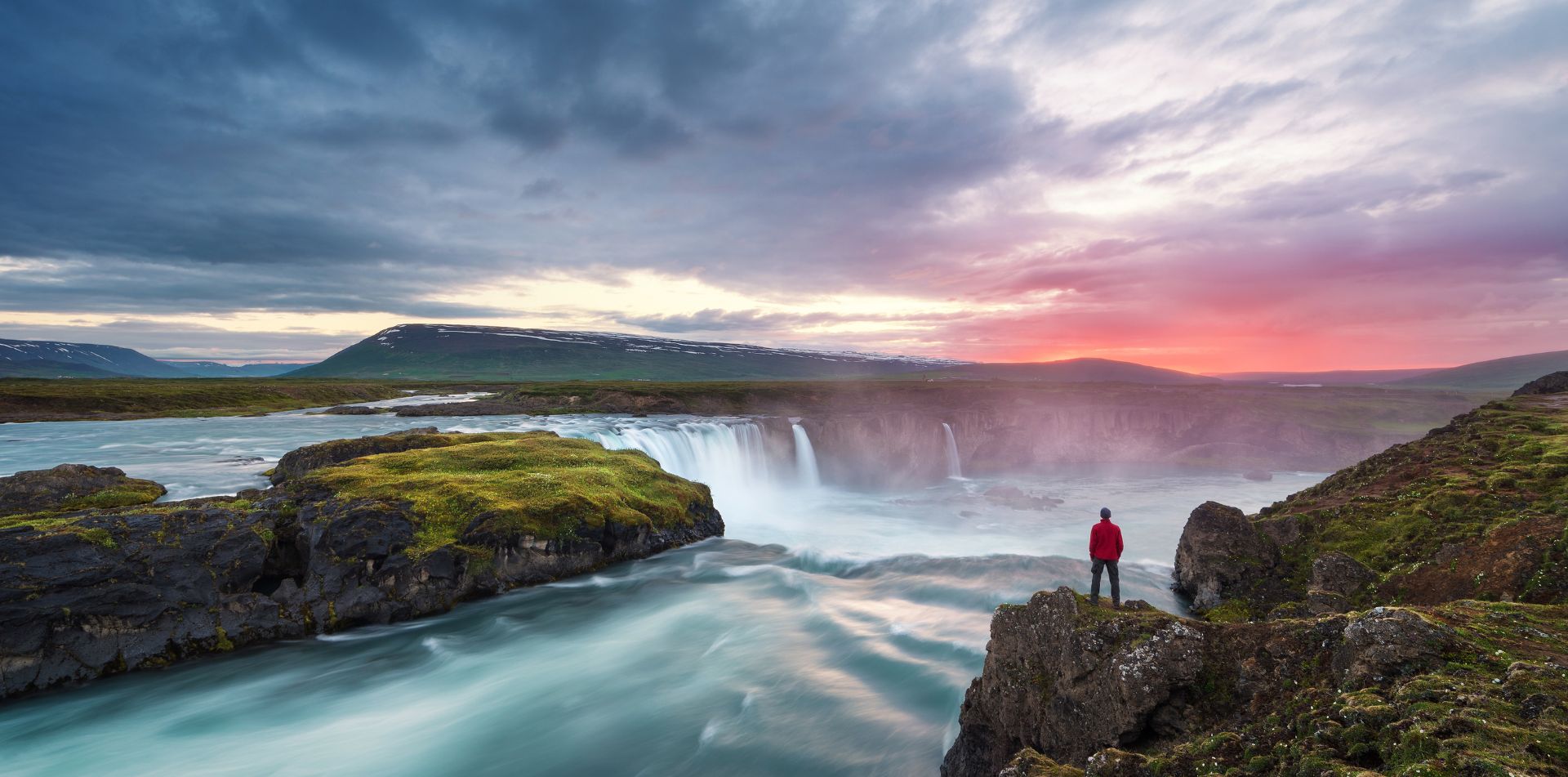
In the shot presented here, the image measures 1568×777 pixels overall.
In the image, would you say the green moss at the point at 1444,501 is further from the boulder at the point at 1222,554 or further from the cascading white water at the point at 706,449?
the cascading white water at the point at 706,449

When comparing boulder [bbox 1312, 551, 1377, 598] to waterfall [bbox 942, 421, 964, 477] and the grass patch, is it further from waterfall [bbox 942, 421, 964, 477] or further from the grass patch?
waterfall [bbox 942, 421, 964, 477]

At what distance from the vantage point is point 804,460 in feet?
203

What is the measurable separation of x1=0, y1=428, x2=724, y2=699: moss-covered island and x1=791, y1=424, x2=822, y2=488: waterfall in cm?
A: 3320

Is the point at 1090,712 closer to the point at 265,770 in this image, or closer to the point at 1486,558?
the point at 1486,558

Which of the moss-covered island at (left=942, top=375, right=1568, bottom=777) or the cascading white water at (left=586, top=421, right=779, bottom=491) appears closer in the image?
the moss-covered island at (left=942, top=375, right=1568, bottom=777)

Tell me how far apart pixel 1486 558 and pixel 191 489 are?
4206cm

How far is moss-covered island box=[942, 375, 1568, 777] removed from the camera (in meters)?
5.88

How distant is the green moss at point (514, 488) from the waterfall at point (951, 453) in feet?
152

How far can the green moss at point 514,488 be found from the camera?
20.6 m

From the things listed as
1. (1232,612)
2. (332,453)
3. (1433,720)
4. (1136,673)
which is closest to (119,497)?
(332,453)

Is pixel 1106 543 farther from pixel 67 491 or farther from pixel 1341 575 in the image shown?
pixel 67 491

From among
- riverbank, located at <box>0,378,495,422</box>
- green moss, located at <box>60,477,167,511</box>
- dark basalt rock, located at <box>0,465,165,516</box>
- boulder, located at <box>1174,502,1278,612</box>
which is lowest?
boulder, located at <box>1174,502,1278,612</box>

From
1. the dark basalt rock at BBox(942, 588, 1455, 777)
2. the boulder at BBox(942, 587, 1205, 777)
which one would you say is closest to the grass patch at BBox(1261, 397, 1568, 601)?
the dark basalt rock at BBox(942, 588, 1455, 777)

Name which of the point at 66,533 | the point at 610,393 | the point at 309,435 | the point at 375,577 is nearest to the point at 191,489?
the point at 66,533
